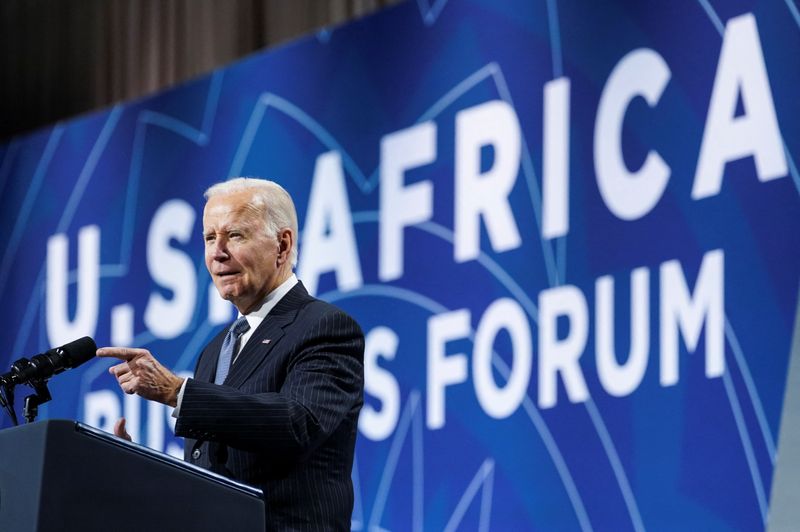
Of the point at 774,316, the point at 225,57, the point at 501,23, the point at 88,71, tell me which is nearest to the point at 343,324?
the point at 774,316

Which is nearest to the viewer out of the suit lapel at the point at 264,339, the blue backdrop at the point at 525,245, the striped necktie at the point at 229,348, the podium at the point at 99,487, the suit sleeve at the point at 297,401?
the podium at the point at 99,487

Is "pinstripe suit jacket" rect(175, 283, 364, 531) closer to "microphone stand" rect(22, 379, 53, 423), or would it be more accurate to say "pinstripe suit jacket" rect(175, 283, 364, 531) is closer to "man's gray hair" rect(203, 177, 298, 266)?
"man's gray hair" rect(203, 177, 298, 266)

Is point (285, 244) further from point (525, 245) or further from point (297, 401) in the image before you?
point (525, 245)

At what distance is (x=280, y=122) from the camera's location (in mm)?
5172

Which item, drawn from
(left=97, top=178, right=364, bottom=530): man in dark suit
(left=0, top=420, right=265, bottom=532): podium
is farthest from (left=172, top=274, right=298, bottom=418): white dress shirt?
(left=0, top=420, right=265, bottom=532): podium

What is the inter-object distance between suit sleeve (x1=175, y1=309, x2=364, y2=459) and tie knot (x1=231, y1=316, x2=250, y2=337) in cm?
18

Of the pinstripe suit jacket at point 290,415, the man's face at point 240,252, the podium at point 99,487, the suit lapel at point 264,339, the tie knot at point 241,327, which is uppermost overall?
the man's face at point 240,252

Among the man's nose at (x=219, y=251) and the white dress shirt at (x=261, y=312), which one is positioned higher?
the man's nose at (x=219, y=251)

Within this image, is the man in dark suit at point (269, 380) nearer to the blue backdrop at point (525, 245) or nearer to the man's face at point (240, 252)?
the man's face at point (240, 252)

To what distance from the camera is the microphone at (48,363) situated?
2.39 metres

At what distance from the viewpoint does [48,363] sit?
2416 millimetres

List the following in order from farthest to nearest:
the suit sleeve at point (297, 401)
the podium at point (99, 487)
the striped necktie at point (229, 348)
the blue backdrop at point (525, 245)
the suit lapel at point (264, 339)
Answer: the blue backdrop at point (525, 245)
the striped necktie at point (229, 348)
the suit lapel at point (264, 339)
the suit sleeve at point (297, 401)
the podium at point (99, 487)

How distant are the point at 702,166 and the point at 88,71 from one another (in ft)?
11.5

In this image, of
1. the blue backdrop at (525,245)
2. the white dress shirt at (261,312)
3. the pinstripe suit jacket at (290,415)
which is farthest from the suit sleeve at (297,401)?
the blue backdrop at (525,245)
